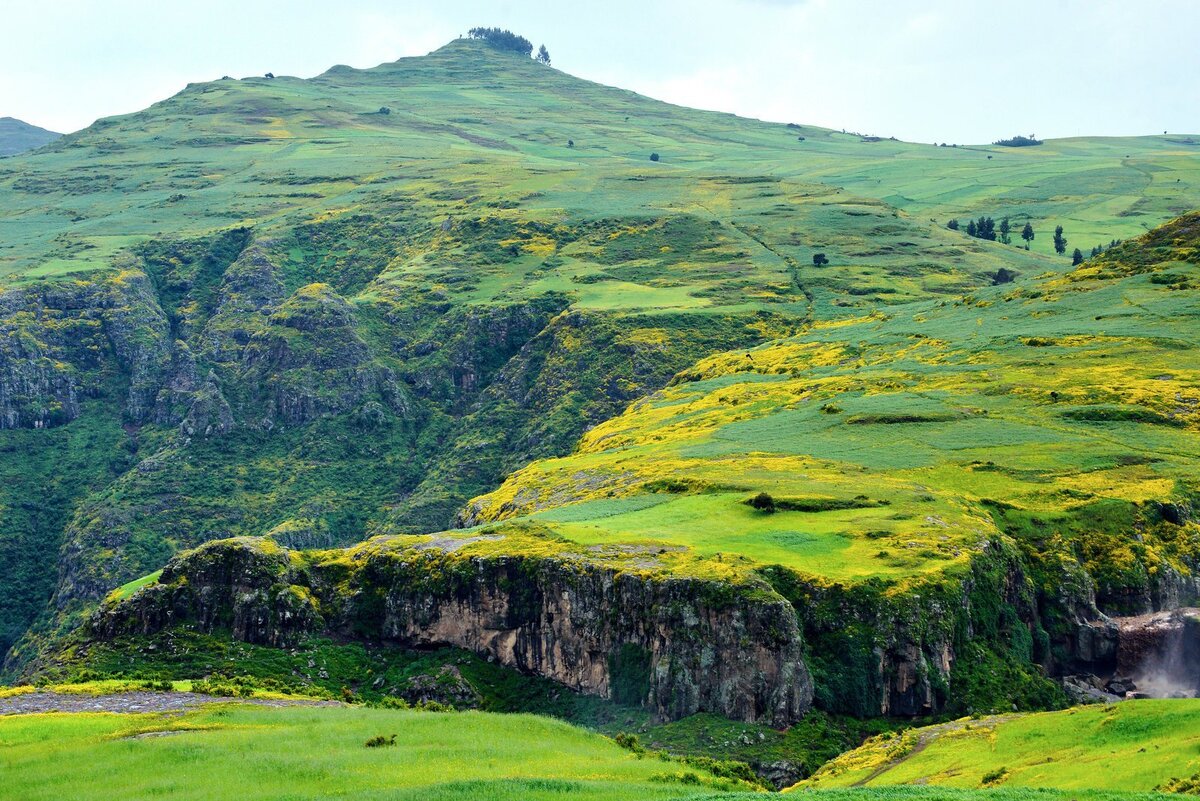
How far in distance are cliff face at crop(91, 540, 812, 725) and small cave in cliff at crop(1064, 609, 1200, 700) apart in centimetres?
2385

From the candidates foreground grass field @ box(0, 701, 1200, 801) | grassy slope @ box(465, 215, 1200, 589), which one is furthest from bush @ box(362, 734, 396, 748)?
grassy slope @ box(465, 215, 1200, 589)

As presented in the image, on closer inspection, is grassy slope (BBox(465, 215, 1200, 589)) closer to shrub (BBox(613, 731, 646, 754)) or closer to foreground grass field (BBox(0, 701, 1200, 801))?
shrub (BBox(613, 731, 646, 754))

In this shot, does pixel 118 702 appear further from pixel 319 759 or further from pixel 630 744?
pixel 630 744

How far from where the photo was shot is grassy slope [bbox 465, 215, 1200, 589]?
97125 mm

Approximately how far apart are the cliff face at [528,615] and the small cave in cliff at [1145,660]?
23.8 meters

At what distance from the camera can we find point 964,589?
284 feet

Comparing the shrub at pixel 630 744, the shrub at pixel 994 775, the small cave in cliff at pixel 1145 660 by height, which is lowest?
the small cave in cliff at pixel 1145 660

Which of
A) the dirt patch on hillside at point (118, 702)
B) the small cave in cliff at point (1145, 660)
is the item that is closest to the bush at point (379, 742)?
the dirt patch on hillside at point (118, 702)

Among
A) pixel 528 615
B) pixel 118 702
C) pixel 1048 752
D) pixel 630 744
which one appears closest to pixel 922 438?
pixel 528 615

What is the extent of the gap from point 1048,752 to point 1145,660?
39.2 meters

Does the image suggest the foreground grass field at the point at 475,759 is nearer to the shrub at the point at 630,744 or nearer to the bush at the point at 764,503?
the shrub at the point at 630,744

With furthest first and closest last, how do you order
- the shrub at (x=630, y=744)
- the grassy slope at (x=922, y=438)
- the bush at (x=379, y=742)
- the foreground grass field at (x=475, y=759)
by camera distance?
the grassy slope at (x=922, y=438), the shrub at (x=630, y=744), the bush at (x=379, y=742), the foreground grass field at (x=475, y=759)

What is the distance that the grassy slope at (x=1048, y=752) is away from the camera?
159ft

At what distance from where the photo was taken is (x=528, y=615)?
91750 millimetres
